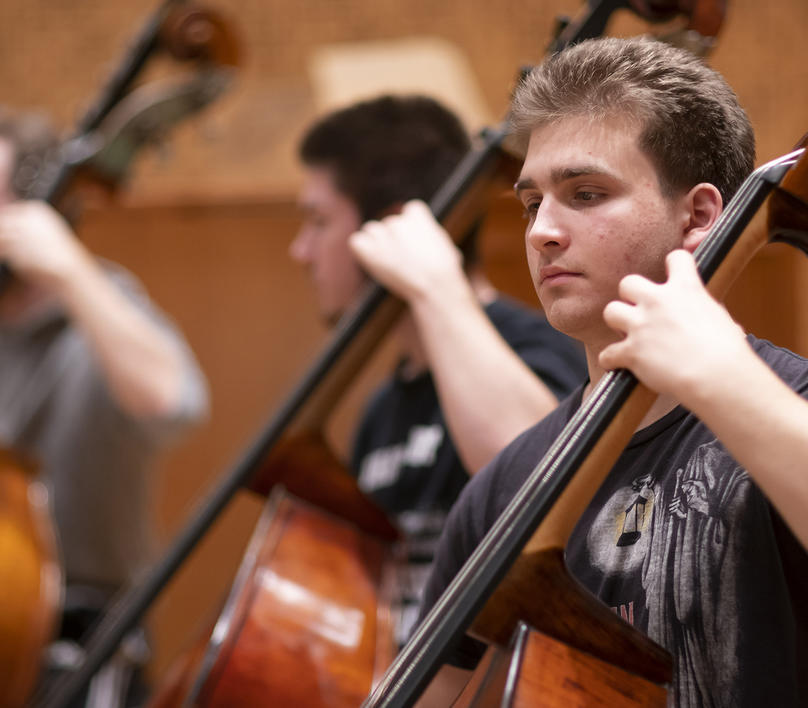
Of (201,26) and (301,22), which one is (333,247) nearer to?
(201,26)

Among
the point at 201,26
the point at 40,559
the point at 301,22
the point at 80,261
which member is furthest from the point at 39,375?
the point at 301,22

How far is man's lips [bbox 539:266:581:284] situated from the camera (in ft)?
2.24

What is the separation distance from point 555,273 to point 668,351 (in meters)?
0.14

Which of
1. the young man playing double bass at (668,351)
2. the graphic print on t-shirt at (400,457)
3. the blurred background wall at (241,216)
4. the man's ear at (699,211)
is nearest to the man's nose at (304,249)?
the graphic print on t-shirt at (400,457)

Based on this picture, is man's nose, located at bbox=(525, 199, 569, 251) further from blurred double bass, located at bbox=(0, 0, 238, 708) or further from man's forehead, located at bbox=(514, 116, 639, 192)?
blurred double bass, located at bbox=(0, 0, 238, 708)

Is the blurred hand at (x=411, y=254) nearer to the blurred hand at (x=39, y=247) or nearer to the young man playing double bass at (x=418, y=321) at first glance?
the young man playing double bass at (x=418, y=321)

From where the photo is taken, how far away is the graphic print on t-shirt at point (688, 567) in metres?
0.62

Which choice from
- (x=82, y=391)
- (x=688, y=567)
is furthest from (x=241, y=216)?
(x=688, y=567)

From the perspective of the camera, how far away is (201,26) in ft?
6.16

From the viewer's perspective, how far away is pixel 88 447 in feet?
6.13

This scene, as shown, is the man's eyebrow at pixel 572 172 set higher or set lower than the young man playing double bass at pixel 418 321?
higher

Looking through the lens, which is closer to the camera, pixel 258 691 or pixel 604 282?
pixel 604 282

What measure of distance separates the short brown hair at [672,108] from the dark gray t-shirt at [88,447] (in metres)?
1.23

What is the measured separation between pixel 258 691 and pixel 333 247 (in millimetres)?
676
